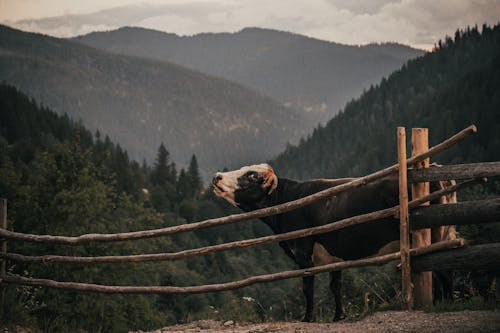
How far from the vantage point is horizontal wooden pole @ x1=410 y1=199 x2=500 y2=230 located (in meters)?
7.07

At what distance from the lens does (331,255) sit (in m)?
8.66

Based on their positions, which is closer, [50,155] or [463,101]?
[50,155]

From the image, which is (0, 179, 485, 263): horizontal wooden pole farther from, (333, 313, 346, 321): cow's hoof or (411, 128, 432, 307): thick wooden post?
(333, 313, 346, 321): cow's hoof

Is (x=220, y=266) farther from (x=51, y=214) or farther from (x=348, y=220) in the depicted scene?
(x=348, y=220)

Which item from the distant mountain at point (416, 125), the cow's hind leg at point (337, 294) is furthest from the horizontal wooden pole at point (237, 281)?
the distant mountain at point (416, 125)

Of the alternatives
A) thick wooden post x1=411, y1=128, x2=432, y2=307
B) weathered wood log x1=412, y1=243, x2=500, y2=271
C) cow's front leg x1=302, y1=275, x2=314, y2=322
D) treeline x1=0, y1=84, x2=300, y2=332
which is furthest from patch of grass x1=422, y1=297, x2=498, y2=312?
treeline x1=0, y1=84, x2=300, y2=332

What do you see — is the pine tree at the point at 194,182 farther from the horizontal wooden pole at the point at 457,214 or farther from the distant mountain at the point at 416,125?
the horizontal wooden pole at the point at 457,214

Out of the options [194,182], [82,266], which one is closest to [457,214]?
[82,266]

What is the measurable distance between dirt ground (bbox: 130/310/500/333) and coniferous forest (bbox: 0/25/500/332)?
24.0 inches

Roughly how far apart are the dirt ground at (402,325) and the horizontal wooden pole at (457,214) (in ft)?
3.28

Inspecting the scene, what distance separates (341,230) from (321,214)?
0.39m

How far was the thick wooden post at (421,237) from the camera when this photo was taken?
763 centimetres

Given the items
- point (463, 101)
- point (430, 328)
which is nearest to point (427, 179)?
point (430, 328)

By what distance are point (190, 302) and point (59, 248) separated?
2882 cm
